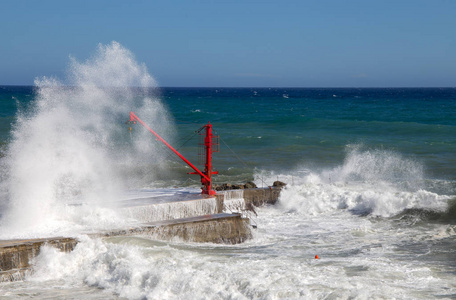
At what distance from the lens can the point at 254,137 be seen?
4438 centimetres

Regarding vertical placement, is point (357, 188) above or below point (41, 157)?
below

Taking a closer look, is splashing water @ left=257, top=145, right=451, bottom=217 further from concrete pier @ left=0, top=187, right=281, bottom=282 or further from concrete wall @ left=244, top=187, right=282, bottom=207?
concrete pier @ left=0, top=187, right=281, bottom=282

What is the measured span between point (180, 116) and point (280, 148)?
3461cm

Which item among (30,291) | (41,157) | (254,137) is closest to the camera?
(30,291)

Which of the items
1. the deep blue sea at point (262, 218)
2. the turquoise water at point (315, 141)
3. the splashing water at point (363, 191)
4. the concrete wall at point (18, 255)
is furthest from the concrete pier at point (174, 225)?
the turquoise water at point (315, 141)

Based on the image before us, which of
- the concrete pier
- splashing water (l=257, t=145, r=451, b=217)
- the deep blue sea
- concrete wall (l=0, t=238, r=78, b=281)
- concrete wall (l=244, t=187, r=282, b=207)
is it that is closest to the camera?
the deep blue sea

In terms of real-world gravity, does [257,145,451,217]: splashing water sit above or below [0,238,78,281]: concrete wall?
below

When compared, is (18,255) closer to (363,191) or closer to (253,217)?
(253,217)

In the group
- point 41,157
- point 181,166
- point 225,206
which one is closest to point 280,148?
point 181,166

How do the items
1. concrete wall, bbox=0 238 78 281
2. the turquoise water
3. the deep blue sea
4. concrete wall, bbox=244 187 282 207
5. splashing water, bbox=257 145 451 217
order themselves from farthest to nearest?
the turquoise water
concrete wall, bbox=244 187 282 207
splashing water, bbox=257 145 451 217
concrete wall, bbox=0 238 78 281
the deep blue sea

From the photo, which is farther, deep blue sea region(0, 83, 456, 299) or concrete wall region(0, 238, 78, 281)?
concrete wall region(0, 238, 78, 281)

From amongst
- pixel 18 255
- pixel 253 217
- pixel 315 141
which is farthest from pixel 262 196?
pixel 315 141

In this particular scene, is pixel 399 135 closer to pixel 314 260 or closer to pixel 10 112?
pixel 314 260

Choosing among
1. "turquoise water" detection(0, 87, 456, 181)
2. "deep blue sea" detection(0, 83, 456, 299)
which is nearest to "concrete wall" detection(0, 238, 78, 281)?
"deep blue sea" detection(0, 83, 456, 299)
